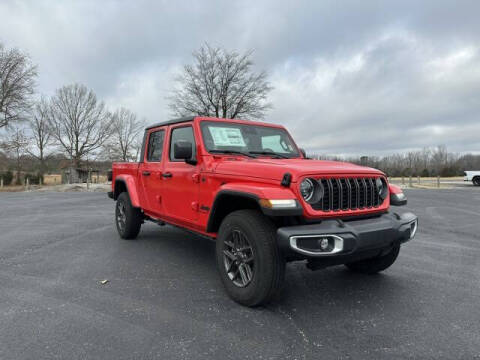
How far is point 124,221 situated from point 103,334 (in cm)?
343

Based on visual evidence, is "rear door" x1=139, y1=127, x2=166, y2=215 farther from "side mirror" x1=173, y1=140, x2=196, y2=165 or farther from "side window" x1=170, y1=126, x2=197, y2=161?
"side mirror" x1=173, y1=140, x2=196, y2=165

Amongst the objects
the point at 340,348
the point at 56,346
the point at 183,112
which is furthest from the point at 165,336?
the point at 183,112

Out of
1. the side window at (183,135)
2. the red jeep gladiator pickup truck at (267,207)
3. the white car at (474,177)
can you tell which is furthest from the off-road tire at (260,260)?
the white car at (474,177)

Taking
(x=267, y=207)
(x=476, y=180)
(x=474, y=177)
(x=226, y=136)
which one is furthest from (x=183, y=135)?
(x=476, y=180)

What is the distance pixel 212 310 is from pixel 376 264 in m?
2.03

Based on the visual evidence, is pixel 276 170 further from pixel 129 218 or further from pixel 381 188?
pixel 129 218

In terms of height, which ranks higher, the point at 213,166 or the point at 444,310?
the point at 213,166

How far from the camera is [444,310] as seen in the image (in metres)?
2.95

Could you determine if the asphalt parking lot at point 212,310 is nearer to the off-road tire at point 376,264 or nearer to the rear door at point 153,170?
the off-road tire at point 376,264

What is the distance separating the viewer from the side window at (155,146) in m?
4.75

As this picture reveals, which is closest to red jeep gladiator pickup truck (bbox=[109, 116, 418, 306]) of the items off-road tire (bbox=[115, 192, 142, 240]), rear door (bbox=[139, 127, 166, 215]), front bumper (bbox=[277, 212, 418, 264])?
front bumper (bbox=[277, 212, 418, 264])

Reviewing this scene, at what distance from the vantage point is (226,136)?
13.1 ft

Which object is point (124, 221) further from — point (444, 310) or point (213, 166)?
point (444, 310)

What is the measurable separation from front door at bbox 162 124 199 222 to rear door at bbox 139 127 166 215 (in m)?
0.19
